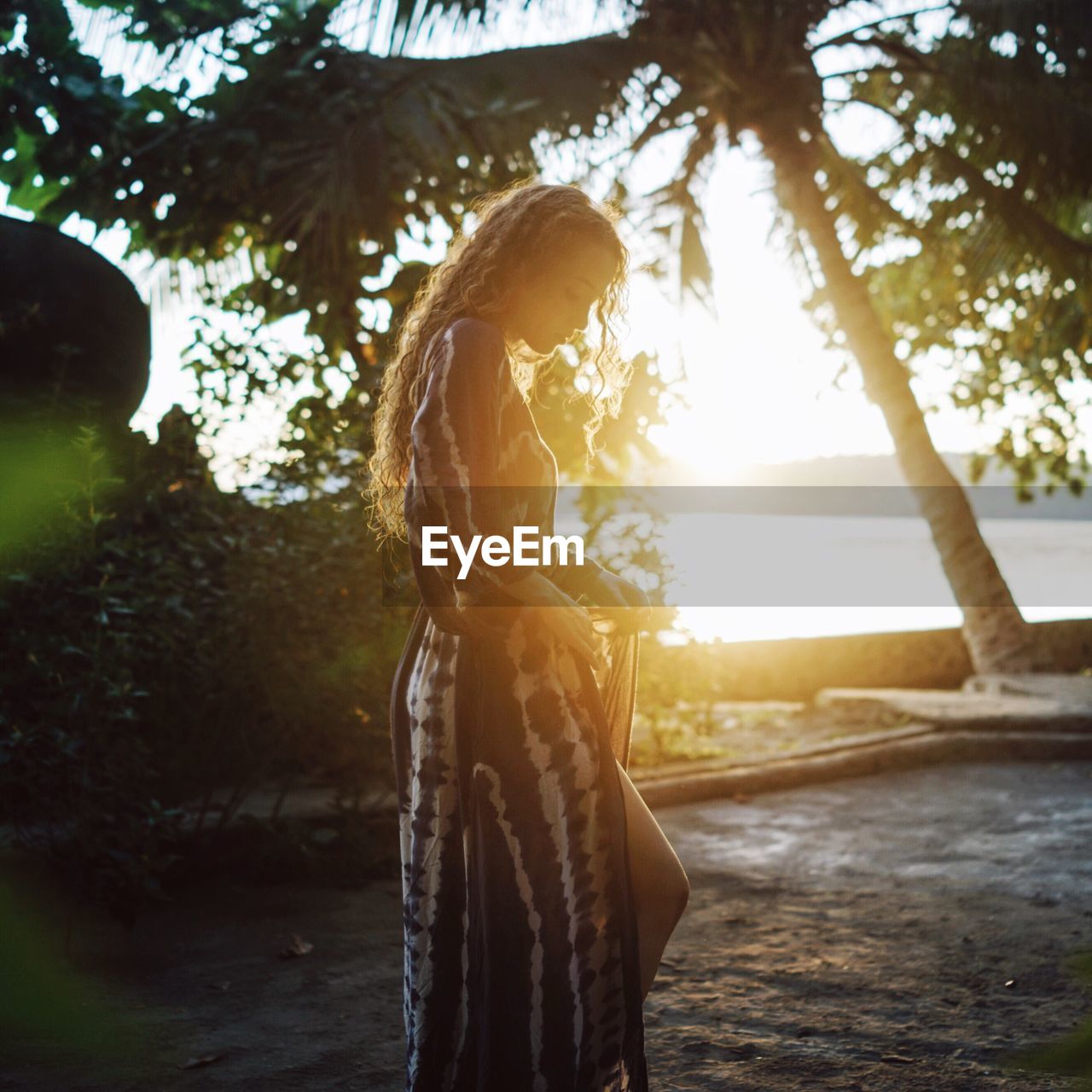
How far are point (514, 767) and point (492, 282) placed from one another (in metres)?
0.90

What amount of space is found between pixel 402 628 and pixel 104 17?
12.4 feet

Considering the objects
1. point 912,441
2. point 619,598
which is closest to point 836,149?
point 912,441

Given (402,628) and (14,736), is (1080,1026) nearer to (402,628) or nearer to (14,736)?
(14,736)

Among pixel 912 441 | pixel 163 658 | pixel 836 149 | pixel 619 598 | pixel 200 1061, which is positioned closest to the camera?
pixel 619 598

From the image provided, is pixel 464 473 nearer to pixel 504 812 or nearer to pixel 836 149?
pixel 504 812

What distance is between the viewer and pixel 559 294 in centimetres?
220

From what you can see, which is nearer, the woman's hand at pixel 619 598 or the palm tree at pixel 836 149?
the woman's hand at pixel 619 598

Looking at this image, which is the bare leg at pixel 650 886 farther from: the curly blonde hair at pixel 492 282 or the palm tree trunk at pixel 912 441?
the palm tree trunk at pixel 912 441

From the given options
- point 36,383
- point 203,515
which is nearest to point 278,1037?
point 203,515

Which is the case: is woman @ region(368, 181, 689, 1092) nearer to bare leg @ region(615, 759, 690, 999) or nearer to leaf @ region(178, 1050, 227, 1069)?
bare leg @ region(615, 759, 690, 999)

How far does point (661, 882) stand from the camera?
2.17 metres

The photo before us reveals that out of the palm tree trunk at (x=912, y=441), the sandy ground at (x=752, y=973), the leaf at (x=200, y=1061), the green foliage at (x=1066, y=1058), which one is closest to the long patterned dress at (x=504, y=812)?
the sandy ground at (x=752, y=973)

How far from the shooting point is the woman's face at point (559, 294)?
2.17 m

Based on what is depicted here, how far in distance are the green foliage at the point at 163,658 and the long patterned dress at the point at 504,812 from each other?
2.04 m
